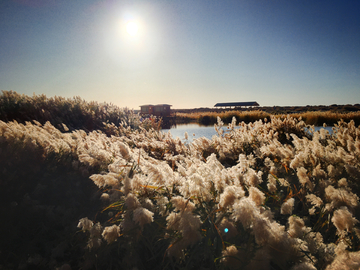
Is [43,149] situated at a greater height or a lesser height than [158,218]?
greater

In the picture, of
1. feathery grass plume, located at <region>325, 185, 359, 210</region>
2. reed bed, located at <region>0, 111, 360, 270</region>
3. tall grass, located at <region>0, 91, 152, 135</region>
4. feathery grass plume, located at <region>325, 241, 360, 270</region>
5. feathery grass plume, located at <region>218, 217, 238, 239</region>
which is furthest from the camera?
tall grass, located at <region>0, 91, 152, 135</region>

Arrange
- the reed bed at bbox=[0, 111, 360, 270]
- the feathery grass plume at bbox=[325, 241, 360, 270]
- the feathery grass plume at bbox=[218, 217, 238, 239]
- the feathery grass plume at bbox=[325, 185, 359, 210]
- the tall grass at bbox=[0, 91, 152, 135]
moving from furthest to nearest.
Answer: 1. the tall grass at bbox=[0, 91, 152, 135]
2. the feathery grass plume at bbox=[325, 185, 359, 210]
3. the feathery grass plume at bbox=[218, 217, 238, 239]
4. the reed bed at bbox=[0, 111, 360, 270]
5. the feathery grass plume at bbox=[325, 241, 360, 270]

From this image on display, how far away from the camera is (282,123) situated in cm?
571

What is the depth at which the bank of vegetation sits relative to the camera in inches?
41.6

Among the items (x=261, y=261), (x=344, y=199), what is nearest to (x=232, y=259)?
(x=261, y=261)

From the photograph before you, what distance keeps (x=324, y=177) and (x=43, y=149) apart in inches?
131

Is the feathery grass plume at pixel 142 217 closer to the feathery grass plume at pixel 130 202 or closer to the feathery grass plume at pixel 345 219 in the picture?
the feathery grass plume at pixel 130 202

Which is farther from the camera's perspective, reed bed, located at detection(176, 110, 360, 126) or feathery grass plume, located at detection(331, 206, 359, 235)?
reed bed, located at detection(176, 110, 360, 126)

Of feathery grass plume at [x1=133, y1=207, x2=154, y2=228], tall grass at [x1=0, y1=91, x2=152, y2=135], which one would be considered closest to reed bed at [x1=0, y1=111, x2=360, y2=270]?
feathery grass plume at [x1=133, y1=207, x2=154, y2=228]

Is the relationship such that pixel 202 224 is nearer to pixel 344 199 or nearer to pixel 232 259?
pixel 232 259

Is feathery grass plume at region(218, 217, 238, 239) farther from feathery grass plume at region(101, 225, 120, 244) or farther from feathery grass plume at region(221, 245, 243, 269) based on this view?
feathery grass plume at region(101, 225, 120, 244)

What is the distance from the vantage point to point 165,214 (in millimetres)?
1517

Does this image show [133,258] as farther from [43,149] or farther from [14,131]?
[14,131]

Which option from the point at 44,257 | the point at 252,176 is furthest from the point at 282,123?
the point at 44,257
